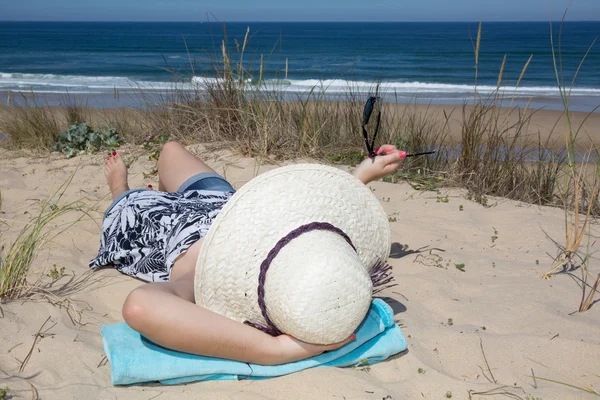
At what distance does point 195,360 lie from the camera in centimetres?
191

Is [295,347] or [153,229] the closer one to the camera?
[295,347]

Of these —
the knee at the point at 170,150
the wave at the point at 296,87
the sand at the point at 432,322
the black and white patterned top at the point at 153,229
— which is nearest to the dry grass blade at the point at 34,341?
the sand at the point at 432,322

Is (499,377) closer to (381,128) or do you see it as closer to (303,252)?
(303,252)

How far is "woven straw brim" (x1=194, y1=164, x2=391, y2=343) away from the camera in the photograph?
1.79 m

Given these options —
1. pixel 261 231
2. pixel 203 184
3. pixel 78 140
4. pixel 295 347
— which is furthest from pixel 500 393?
pixel 78 140

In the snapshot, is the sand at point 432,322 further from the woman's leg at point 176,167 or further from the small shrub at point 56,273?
the woman's leg at point 176,167

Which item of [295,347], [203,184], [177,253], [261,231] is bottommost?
[295,347]

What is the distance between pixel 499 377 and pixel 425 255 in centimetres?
107

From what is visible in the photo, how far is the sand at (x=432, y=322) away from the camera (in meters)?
1.87

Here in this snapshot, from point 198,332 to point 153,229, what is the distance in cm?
90

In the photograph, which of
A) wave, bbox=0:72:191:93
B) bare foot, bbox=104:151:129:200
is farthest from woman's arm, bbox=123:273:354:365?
wave, bbox=0:72:191:93

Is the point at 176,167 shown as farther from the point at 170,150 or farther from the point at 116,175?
the point at 116,175

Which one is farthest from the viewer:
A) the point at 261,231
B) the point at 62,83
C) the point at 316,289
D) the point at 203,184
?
the point at 62,83

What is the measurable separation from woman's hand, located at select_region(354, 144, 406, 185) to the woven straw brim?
0.66m
